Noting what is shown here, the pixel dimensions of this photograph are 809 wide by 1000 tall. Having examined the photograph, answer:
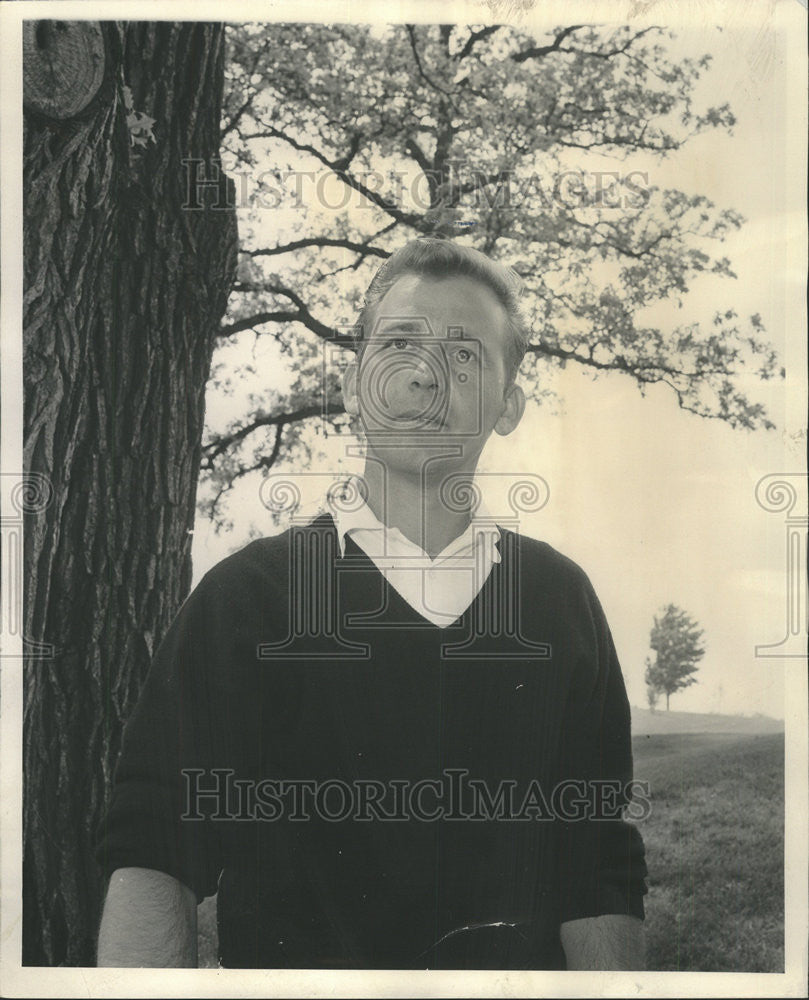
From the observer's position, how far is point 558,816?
8.45 feet

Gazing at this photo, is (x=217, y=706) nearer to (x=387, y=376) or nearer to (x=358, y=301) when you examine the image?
(x=387, y=376)

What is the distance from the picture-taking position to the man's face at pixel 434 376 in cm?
256

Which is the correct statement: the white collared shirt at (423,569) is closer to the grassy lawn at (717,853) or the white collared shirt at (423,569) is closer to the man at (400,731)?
the man at (400,731)

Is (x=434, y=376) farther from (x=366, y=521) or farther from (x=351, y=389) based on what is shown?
(x=366, y=521)

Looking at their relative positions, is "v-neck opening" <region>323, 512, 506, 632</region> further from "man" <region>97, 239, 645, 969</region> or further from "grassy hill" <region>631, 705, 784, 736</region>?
"grassy hill" <region>631, 705, 784, 736</region>

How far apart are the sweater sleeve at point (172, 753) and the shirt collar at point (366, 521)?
0.37m

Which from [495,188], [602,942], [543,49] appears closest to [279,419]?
[495,188]

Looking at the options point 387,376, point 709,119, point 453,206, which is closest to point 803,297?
point 709,119

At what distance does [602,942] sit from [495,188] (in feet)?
6.41

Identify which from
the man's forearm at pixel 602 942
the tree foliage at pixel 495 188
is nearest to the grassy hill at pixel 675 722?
the man's forearm at pixel 602 942

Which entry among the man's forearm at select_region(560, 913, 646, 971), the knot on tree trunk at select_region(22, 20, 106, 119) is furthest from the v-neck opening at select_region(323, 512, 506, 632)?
the knot on tree trunk at select_region(22, 20, 106, 119)

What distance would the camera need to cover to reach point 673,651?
2604 mm

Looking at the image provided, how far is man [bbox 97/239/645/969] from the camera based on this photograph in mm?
2521

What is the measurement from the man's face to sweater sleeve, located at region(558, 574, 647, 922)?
0.50 meters
